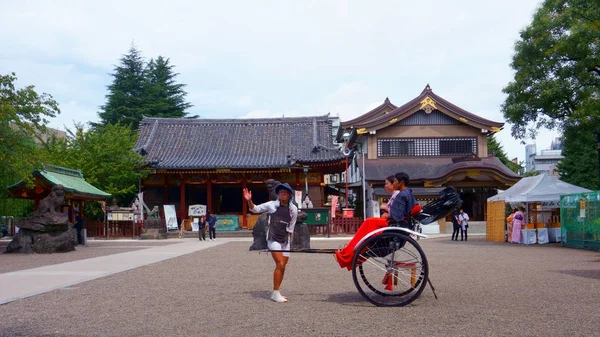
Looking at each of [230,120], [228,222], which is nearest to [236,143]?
[230,120]

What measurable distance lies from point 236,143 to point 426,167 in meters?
12.0

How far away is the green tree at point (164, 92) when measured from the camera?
158 feet

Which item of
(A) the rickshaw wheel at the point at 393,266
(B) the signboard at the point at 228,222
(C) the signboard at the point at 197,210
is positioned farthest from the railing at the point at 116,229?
(A) the rickshaw wheel at the point at 393,266

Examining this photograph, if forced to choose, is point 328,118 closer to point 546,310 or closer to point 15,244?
point 15,244

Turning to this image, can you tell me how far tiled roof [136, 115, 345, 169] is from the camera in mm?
33062

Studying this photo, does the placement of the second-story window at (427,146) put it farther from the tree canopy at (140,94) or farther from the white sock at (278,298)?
the white sock at (278,298)

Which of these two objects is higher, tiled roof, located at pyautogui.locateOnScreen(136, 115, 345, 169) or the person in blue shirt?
tiled roof, located at pyautogui.locateOnScreen(136, 115, 345, 169)

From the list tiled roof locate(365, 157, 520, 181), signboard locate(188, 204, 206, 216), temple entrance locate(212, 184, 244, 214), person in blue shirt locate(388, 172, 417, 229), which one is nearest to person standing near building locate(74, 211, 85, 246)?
signboard locate(188, 204, 206, 216)

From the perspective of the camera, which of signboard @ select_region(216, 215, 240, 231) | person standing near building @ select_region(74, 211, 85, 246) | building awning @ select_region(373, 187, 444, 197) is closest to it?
person standing near building @ select_region(74, 211, 85, 246)

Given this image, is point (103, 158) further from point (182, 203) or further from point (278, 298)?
point (278, 298)

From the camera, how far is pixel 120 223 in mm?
30156

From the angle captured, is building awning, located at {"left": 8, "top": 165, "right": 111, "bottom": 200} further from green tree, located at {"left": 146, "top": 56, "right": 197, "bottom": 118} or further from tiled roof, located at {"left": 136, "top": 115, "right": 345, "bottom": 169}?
green tree, located at {"left": 146, "top": 56, "right": 197, "bottom": 118}

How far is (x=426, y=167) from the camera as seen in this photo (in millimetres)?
36062

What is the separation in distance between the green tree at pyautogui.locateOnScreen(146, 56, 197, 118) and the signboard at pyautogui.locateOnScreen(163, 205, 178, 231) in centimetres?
1770
